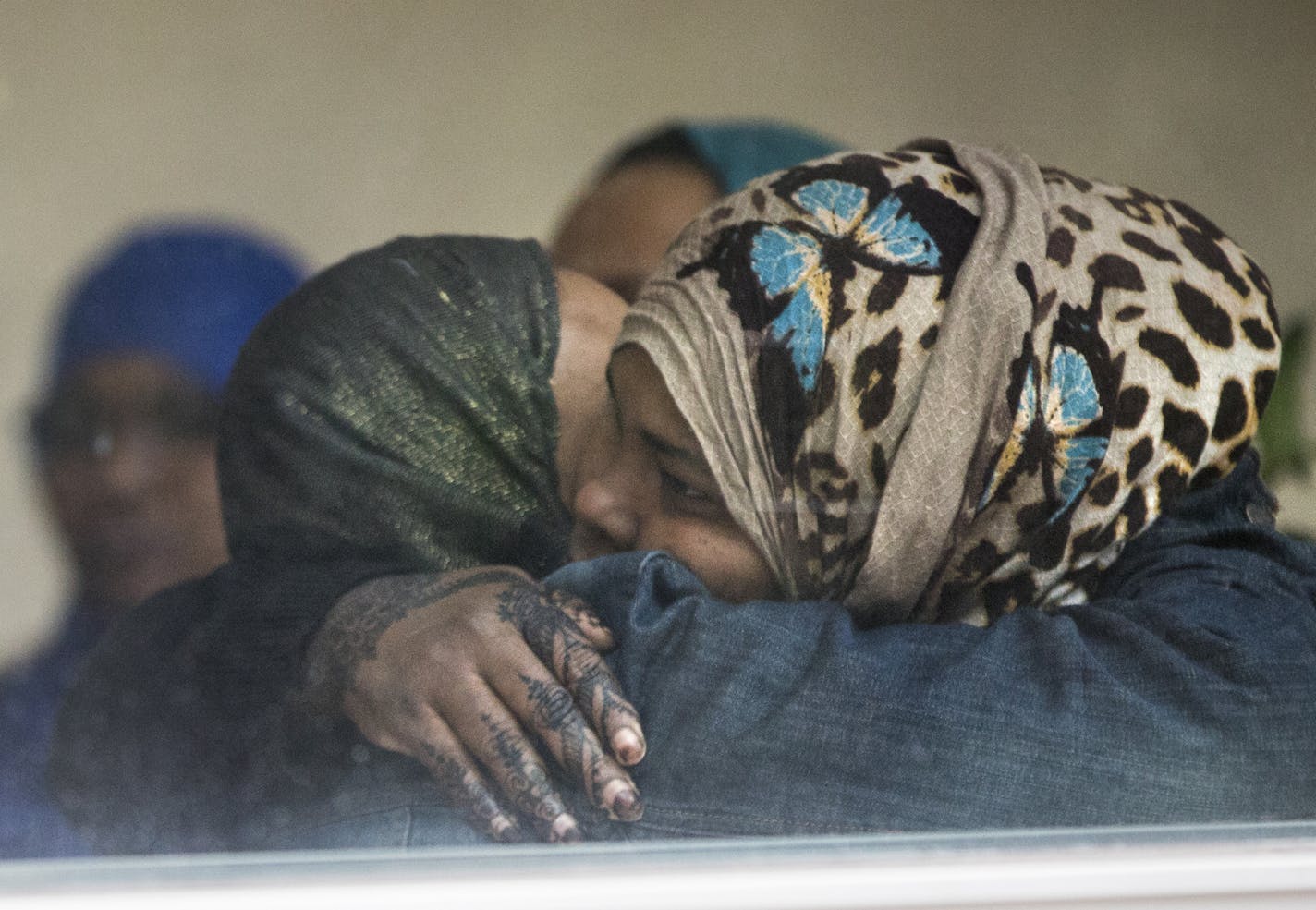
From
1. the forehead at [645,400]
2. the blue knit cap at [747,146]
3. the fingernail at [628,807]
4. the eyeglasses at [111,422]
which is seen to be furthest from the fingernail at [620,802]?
the blue knit cap at [747,146]

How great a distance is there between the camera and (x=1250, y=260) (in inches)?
48.3

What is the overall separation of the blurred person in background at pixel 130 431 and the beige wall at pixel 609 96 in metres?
0.06

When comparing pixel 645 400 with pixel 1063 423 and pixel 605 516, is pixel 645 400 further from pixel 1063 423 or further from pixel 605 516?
pixel 1063 423

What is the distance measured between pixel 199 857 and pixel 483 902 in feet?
0.80

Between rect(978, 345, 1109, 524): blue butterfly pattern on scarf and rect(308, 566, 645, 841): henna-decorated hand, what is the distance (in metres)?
0.40

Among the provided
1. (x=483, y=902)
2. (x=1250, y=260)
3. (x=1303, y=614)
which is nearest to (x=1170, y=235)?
(x=1250, y=260)

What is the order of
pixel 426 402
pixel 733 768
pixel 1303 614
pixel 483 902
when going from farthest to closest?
1. pixel 426 402
2. pixel 1303 614
3. pixel 733 768
4. pixel 483 902

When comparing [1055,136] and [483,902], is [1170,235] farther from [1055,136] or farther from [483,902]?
[483,902]

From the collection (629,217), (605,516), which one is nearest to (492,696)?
(605,516)

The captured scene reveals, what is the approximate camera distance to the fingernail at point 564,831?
0.91m

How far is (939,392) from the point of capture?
1046mm

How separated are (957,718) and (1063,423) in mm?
291

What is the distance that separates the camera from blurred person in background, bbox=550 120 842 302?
51.5 inches

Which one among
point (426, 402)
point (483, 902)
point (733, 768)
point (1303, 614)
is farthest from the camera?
point (426, 402)
